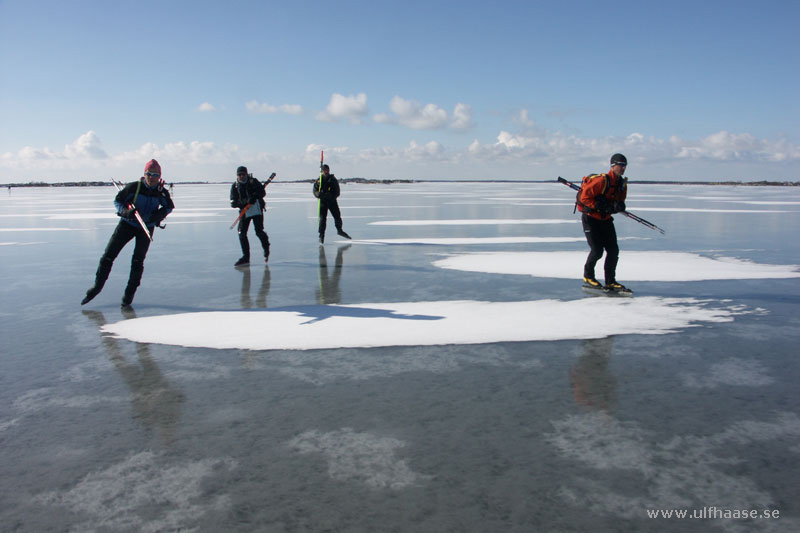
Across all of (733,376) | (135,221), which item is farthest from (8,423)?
(733,376)

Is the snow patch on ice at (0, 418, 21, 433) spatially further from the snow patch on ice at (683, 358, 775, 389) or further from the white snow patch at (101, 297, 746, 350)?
the snow patch on ice at (683, 358, 775, 389)

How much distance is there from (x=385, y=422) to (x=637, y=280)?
626 cm

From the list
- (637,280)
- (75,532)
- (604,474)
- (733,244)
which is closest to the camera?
(75,532)

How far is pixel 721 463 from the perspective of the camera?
9.71 feet

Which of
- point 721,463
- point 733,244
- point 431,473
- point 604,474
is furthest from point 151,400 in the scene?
point 733,244

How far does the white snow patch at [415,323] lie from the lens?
535cm

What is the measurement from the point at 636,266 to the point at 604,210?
2.58 metres

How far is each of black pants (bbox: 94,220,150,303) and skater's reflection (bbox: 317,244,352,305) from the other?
89.3 inches

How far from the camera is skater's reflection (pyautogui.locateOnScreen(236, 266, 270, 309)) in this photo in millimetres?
6974

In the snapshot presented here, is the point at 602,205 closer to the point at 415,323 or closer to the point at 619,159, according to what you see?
the point at 619,159

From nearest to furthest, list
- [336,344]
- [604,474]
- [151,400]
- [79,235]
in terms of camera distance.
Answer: [604,474] → [151,400] → [336,344] → [79,235]

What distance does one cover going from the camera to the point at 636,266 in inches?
387

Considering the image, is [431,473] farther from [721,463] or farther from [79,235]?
[79,235]

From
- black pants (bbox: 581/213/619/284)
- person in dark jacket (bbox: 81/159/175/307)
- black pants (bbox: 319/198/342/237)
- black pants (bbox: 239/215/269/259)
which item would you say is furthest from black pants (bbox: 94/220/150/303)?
black pants (bbox: 319/198/342/237)
